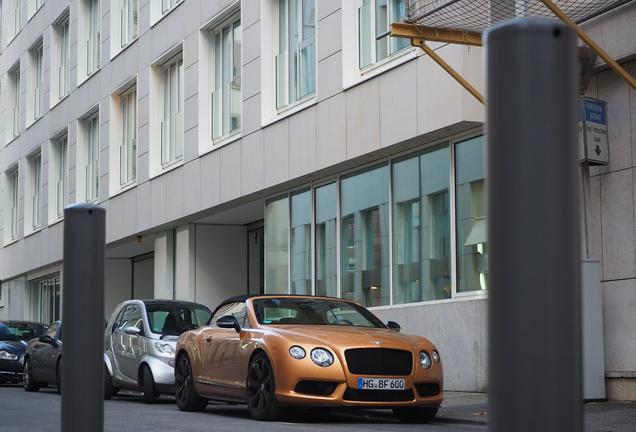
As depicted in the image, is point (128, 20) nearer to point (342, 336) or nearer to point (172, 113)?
point (172, 113)

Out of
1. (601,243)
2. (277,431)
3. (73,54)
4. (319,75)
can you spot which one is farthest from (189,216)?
(277,431)

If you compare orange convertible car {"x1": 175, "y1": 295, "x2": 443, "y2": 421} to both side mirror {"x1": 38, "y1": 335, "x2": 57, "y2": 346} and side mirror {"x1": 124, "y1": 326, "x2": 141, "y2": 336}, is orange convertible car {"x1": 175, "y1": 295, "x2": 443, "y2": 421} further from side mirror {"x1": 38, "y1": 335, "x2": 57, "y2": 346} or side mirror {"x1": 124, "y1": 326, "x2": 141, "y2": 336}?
side mirror {"x1": 38, "y1": 335, "x2": 57, "y2": 346}

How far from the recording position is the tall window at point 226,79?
2458 cm

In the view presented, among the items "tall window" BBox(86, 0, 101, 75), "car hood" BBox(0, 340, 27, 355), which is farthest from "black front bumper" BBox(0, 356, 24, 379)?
"tall window" BBox(86, 0, 101, 75)

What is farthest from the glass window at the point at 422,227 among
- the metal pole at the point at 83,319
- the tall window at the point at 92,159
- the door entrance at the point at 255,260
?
the tall window at the point at 92,159

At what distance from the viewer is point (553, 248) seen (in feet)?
5.34

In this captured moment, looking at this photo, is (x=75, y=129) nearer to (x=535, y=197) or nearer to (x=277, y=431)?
(x=277, y=431)

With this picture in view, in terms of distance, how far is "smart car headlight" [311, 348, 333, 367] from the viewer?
460 inches

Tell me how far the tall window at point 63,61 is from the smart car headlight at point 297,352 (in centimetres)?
2616

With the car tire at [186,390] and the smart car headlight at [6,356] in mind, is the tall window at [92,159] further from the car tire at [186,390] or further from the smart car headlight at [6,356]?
the car tire at [186,390]

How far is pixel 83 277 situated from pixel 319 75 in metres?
17.7

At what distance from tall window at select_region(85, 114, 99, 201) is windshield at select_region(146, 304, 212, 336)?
16582mm

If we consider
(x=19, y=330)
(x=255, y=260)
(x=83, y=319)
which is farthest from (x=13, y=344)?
(x=83, y=319)

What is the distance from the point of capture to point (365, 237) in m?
19.6
